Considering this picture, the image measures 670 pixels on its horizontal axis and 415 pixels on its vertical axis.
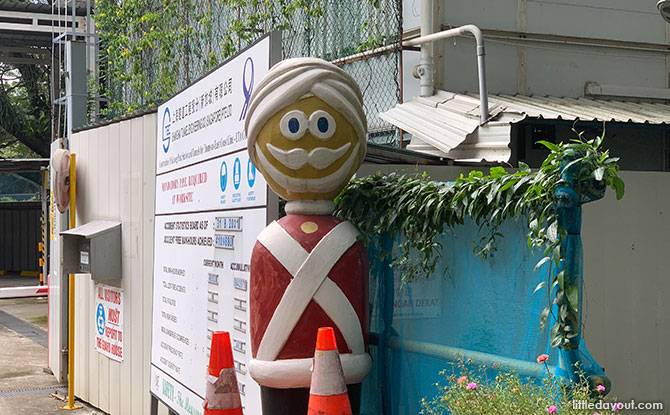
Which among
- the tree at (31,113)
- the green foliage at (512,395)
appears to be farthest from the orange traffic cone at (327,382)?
the tree at (31,113)

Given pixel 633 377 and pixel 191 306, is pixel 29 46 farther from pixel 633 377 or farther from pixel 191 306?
pixel 633 377

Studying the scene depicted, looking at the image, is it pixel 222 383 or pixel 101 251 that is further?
pixel 101 251

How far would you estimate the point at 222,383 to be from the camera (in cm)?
441

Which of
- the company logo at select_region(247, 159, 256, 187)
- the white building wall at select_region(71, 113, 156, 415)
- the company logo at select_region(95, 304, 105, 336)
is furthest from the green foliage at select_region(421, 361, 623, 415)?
the company logo at select_region(95, 304, 105, 336)

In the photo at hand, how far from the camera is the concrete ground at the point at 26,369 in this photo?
360 inches

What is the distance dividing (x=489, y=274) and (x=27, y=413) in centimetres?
636

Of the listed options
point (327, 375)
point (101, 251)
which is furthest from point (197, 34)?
point (327, 375)

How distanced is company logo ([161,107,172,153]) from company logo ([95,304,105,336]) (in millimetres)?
2309

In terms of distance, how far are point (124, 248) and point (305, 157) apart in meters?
4.28

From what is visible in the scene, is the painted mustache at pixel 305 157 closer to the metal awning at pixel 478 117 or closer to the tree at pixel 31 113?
the metal awning at pixel 478 117

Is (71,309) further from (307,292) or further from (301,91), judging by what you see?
(301,91)

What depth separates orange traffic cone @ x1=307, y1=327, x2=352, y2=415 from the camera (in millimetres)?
3945

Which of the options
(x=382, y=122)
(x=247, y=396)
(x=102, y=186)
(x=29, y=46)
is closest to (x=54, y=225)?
(x=102, y=186)

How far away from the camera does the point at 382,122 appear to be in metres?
9.45
